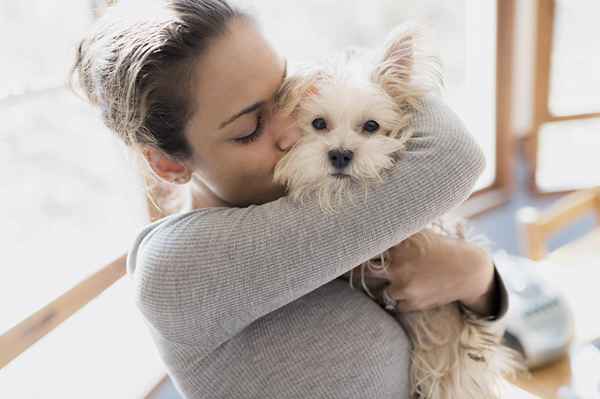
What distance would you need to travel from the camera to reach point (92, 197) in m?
1.98

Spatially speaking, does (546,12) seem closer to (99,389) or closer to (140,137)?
(140,137)

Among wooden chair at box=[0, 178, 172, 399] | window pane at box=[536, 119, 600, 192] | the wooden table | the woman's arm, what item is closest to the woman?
the woman's arm

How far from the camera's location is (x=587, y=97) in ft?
10.2

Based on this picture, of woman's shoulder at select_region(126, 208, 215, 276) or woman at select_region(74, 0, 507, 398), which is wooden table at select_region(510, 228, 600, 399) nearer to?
woman at select_region(74, 0, 507, 398)

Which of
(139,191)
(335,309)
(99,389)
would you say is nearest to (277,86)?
(335,309)

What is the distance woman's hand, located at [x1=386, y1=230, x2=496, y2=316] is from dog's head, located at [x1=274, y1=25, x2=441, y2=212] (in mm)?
231

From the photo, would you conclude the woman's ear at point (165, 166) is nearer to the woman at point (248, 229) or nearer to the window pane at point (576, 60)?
the woman at point (248, 229)

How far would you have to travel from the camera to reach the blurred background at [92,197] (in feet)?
5.32

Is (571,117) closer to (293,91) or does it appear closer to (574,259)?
(574,259)

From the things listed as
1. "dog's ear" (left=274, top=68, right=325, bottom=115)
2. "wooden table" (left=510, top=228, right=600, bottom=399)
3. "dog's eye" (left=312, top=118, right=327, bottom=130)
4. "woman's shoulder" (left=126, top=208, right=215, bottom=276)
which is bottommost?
"wooden table" (left=510, top=228, right=600, bottom=399)

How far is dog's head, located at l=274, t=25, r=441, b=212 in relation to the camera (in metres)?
1.01

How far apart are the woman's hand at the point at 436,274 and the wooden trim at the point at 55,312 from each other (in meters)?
1.11

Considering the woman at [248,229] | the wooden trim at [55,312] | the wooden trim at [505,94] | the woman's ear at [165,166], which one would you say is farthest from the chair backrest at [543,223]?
the wooden trim at [55,312]

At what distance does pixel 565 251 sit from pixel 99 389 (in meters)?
1.86
